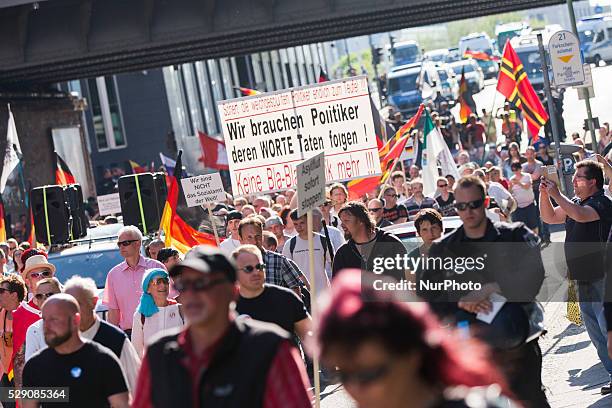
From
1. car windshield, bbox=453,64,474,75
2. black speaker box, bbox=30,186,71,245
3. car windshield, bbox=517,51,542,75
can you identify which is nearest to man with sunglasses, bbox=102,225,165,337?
black speaker box, bbox=30,186,71,245

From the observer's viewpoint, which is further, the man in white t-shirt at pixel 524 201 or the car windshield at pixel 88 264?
the man in white t-shirt at pixel 524 201

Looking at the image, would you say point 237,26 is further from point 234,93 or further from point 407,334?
point 234,93

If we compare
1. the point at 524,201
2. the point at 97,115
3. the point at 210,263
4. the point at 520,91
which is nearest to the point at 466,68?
the point at 97,115

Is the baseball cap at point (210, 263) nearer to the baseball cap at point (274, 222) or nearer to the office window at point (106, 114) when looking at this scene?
the baseball cap at point (274, 222)

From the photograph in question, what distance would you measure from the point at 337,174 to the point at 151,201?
12.7 ft

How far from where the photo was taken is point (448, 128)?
40.8 m

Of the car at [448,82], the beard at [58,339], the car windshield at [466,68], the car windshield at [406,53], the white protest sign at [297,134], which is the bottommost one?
the beard at [58,339]

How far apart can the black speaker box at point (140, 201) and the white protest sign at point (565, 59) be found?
580 centimetres

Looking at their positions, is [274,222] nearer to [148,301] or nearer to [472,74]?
[148,301]

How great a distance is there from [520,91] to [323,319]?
2277cm

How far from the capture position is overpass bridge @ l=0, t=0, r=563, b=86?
3128 centimetres

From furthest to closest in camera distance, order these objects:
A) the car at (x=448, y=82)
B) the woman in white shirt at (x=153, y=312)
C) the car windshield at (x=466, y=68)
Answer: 1. the car windshield at (x=466, y=68)
2. the car at (x=448, y=82)
3. the woman in white shirt at (x=153, y=312)

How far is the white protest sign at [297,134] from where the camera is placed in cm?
1681

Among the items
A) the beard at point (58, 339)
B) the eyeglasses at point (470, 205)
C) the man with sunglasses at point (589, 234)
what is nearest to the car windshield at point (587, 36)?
the man with sunglasses at point (589, 234)
